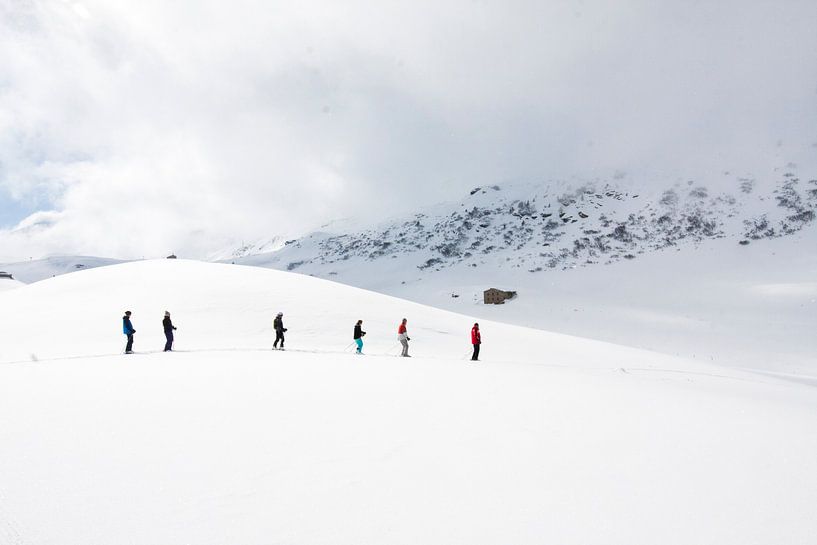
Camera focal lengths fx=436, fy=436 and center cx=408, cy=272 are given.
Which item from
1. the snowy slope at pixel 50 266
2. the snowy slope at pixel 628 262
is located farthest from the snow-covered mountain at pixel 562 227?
the snowy slope at pixel 50 266

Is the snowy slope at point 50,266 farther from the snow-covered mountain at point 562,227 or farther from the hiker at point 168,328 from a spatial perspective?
the hiker at point 168,328

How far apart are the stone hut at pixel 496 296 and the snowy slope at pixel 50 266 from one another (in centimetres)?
14980

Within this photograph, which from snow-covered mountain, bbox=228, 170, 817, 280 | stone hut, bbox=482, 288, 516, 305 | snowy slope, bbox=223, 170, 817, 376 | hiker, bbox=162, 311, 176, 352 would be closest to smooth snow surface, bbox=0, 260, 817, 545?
hiker, bbox=162, 311, 176, 352

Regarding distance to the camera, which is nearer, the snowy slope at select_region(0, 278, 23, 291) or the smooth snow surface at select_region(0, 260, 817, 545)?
the smooth snow surface at select_region(0, 260, 817, 545)

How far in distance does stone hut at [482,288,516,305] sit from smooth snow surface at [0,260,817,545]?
1617 inches

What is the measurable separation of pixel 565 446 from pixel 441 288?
6524cm

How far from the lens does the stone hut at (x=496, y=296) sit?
54872 mm

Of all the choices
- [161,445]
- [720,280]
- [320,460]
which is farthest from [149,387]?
[720,280]

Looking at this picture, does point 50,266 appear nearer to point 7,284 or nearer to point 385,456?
point 7,284

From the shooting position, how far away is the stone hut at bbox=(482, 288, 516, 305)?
54872 millimetres

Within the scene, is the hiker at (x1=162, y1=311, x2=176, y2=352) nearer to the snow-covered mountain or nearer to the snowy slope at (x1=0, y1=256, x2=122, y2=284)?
the snow-covered mountain

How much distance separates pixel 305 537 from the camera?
3.93 meters

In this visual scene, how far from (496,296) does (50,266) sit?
604 feet

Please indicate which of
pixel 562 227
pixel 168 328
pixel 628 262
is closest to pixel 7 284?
pixel 168 328
